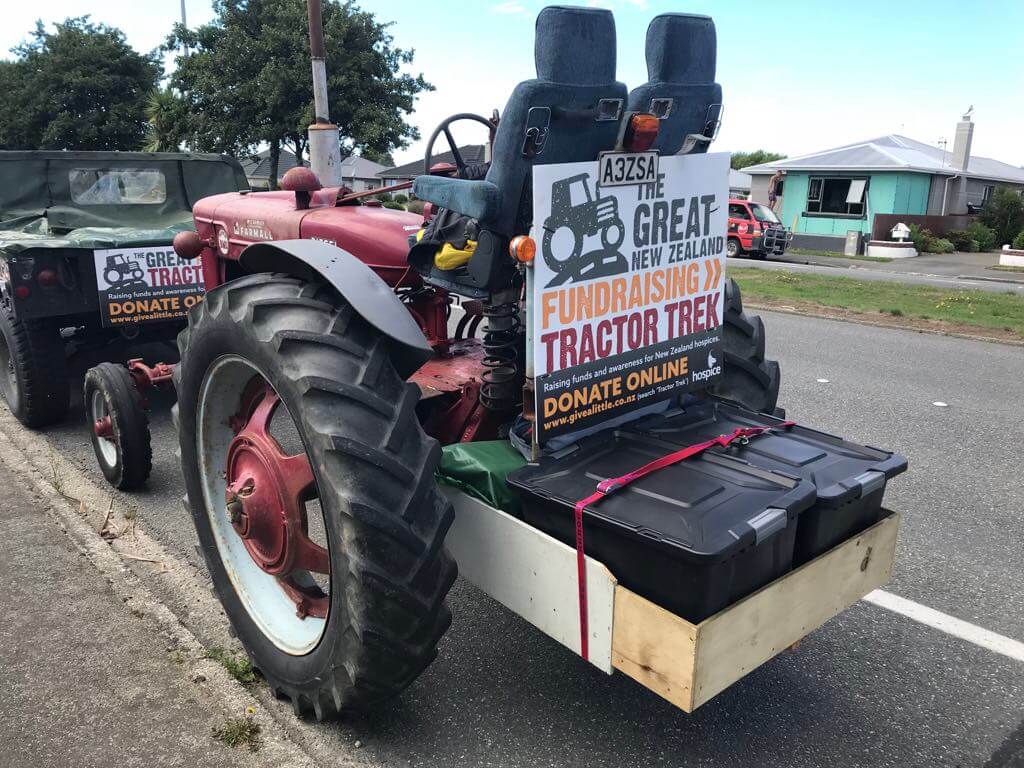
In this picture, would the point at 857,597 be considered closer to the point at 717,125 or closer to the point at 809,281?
the point at 717,125

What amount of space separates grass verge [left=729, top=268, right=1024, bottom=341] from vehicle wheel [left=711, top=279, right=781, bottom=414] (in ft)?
23.0

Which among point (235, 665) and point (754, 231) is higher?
point (754, 231)

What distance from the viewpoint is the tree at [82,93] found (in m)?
34.0

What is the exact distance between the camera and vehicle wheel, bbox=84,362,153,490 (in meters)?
4.32

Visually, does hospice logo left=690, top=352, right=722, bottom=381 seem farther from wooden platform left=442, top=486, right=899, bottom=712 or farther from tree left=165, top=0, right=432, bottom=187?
tree left=165, top=0, right=432, bottom=187

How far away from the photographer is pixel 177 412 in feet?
9.69

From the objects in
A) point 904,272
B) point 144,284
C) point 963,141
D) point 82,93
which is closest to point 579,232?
point 144,284

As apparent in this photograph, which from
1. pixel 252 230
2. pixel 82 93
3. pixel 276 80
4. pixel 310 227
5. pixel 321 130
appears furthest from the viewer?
A: pixel 82 93

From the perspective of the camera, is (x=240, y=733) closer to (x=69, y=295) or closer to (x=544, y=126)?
(x=544, y=126)

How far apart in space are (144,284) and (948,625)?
4.97 meters

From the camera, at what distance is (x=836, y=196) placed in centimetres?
3066

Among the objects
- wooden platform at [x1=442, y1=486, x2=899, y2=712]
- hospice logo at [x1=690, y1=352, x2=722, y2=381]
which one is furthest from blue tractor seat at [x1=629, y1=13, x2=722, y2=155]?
wooden platform at [x1=442, y1=486, x2=899, y2=712]

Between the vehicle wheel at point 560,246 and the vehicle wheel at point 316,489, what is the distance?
553 millimetres

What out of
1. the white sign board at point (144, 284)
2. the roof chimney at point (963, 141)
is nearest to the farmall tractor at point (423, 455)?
the white sign board at point (144, 284)
